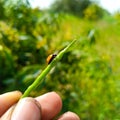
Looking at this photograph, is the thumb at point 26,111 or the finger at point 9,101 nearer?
the thumb at point 26,111

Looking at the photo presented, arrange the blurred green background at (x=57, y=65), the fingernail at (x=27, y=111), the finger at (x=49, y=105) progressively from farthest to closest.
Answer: the blurred green background at (x=57, y=65), the finger at (x=49, y=105), the fingernail at (x=27, y=111)

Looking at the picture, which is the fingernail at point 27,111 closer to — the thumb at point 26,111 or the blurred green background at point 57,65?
the thumb at point 26,111

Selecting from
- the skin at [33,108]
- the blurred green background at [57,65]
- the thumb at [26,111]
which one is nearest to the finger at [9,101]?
the skin at [33,108]

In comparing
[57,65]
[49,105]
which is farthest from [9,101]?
[57,65]

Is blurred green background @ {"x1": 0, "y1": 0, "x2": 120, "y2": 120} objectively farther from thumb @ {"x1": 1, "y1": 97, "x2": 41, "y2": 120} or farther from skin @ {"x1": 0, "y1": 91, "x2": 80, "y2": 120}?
thumb @ {"x1": 1, "y1": 97, "x2": 41, "y2": 120}

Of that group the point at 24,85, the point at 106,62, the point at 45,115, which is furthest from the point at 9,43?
the point at 45,115

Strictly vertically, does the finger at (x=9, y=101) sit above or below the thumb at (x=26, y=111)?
below

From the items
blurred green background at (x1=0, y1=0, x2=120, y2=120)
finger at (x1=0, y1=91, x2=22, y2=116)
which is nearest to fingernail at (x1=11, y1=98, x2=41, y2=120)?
finger at (x1=0, y1=91, x2=22, y2=116)

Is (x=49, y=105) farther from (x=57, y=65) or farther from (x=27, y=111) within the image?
(x=57, y=65)
